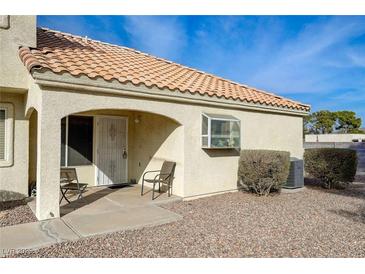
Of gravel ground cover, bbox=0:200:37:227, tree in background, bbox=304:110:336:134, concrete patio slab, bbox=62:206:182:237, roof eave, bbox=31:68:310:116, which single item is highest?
tree in background, bbox=304:110:336:134

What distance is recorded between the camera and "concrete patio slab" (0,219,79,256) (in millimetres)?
4919

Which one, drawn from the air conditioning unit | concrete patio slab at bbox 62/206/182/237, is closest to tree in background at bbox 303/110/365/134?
the air conditioning unit

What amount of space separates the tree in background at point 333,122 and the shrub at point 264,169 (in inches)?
2687

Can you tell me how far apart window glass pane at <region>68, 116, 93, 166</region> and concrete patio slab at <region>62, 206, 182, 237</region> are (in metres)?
3.73

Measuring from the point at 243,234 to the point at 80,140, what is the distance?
7227 millimetres

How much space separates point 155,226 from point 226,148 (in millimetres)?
4590

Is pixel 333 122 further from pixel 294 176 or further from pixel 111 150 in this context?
pixel 111 150

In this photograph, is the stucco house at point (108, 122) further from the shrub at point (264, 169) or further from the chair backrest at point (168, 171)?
the shrub at point (264, 169)

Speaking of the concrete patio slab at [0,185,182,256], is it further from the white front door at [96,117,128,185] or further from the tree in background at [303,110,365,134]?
the tree in background at [303,110,365,134]

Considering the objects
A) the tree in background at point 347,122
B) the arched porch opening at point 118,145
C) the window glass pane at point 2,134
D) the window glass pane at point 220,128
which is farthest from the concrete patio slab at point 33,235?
the tree in background at point 347,122

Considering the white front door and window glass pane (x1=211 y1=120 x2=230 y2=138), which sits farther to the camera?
the white front door

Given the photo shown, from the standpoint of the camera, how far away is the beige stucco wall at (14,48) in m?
7.38

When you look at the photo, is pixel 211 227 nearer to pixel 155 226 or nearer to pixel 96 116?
pixel 155 226
